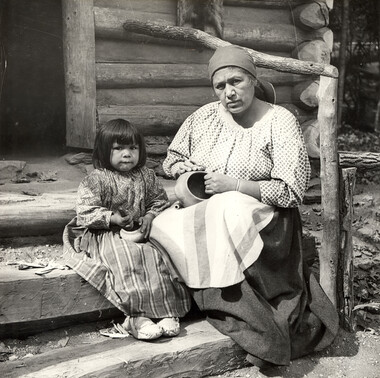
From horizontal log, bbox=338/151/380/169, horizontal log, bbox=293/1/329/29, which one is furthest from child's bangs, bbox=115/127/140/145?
horizontal log, bbox=293/1/329/29

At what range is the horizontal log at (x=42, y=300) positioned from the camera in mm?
3006

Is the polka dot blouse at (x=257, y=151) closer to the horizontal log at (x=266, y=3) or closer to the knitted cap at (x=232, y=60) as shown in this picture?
the knitted cap at (x=232, y=60)

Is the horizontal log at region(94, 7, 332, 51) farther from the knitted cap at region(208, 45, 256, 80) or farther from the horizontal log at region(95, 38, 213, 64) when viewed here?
the knitted cap at region(208, 45, 256, 80)

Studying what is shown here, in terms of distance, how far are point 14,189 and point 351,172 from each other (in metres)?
2.46

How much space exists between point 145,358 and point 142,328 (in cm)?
20

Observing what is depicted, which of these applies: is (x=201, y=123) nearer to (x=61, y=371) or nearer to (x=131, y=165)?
(x=131, y=165)

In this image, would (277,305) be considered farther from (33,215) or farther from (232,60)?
(33,215)

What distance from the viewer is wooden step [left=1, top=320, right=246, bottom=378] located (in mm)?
2770

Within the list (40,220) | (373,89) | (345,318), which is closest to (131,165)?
(40,220)

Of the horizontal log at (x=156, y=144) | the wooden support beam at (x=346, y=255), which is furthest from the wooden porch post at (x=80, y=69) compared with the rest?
Result: the wooden support beam at (x=346, y=255)

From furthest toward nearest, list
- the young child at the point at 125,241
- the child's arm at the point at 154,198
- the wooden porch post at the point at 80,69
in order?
the wooden porch post at the point at 80,69 → the child's arm at the point at 154,198 → the young child at the point at 125,241

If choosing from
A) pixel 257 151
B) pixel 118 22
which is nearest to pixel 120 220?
pixel 257 151

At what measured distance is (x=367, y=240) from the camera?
5297 mm

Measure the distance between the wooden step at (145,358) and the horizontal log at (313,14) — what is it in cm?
396
